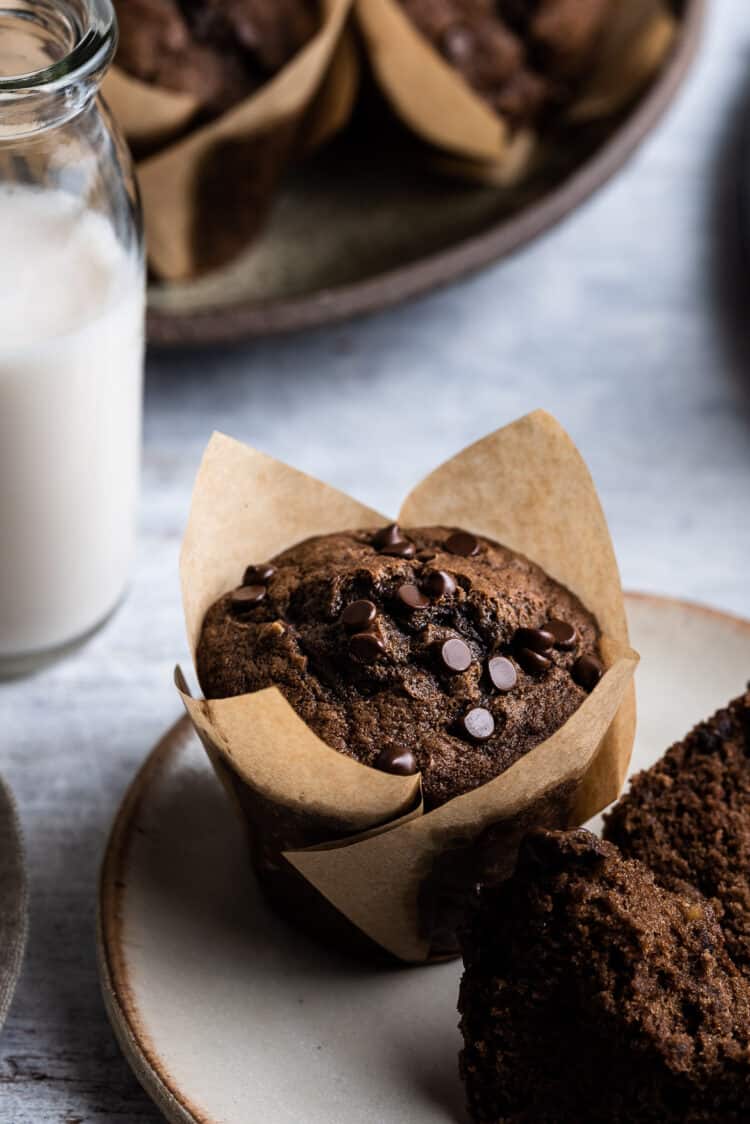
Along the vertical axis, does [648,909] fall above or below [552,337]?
above

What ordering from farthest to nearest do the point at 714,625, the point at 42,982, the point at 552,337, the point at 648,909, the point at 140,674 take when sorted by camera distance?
1. the point at 552,337
2. the point at 140,674
3. the point at 714,625
4. the point at 42,982
5. the point at 648,909

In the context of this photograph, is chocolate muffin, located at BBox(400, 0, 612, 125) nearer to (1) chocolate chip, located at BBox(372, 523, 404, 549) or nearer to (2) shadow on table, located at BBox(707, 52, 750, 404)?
(2) shadow on table, located at BBox(707, 52, 750, 404)

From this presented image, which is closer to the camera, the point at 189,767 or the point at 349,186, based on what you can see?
the point at 189,767

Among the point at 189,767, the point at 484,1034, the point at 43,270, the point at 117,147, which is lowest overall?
the point at 189,767

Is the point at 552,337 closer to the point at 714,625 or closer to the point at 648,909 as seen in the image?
the point at 714,625

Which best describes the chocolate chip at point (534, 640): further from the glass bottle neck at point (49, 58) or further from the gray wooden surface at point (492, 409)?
the glass bottle neck at point (49, 58)

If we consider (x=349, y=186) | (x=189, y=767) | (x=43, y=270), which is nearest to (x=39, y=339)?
(x=43, y=270)
